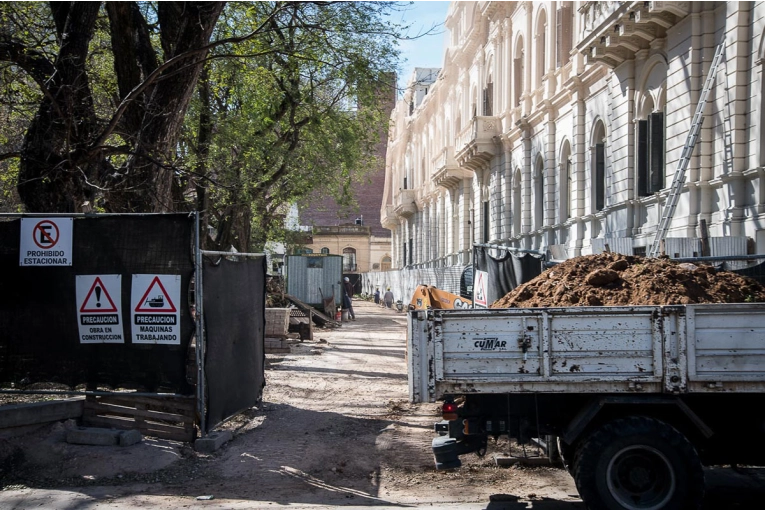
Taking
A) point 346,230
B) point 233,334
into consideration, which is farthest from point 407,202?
point 233,334

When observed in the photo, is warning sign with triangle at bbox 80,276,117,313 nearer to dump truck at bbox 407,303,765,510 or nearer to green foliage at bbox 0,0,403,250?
green foliage at bbox 0,0,403,250

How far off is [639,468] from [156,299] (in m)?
5.48

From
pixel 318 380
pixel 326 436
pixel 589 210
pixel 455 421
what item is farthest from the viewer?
pixel 589 210

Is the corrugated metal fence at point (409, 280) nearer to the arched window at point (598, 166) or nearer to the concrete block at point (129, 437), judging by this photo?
the arched window at point (598, 166)

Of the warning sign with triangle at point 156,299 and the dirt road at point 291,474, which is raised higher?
the warning sign with triangle at point 156,299

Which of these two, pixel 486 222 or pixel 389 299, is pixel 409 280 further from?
pixel 389 299

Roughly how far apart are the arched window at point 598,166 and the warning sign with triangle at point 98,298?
1752 cm

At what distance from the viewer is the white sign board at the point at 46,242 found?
911cm

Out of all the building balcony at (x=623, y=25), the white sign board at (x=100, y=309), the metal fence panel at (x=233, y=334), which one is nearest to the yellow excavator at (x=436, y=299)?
the metal fence panel at (x=233, y=334)

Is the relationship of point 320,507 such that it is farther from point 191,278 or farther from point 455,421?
point 191,278

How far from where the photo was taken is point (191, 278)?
8.95 m

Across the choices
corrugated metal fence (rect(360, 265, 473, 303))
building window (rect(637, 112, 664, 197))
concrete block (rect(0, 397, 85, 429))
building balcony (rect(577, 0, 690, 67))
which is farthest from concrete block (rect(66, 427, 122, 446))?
building balcony (rect(577, 0, 690, 67))

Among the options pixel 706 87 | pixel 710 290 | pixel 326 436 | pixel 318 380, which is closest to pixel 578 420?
pixel 710 290

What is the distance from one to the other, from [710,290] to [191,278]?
18.0ft
